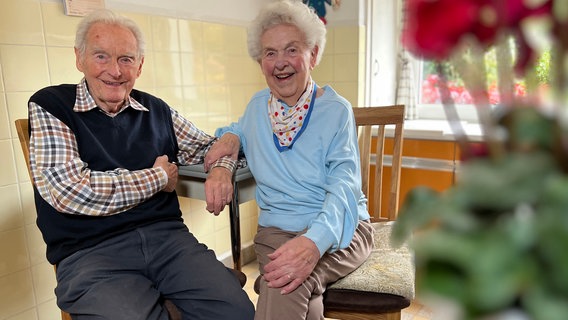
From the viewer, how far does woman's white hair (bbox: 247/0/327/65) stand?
4.49 feet

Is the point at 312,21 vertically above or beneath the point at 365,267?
above

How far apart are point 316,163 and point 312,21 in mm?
458

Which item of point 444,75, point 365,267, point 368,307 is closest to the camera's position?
point 444,75

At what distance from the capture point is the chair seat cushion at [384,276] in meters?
1.22

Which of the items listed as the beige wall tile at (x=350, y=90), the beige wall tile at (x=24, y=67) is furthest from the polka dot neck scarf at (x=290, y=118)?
the beige wall tile at (x=350, y=90)

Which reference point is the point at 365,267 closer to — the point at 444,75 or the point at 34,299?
the point at 444,75

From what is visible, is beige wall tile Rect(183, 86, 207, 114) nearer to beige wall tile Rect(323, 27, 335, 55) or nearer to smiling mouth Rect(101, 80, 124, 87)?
smiling mouth Rect(101, 80, 124, 87)

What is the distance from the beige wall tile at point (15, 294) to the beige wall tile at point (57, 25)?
2.81 ft

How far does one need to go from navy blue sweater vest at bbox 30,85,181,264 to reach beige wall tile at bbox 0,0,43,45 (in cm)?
32

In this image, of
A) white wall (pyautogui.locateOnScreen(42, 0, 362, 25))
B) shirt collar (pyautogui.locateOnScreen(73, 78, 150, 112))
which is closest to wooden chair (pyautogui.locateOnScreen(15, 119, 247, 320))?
shirt collar (pyautogui.locateOnScreen(73, 78, 150, 112))

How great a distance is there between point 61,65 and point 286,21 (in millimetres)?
886

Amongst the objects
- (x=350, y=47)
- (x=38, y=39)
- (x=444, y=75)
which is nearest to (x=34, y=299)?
(x=38, y=39)

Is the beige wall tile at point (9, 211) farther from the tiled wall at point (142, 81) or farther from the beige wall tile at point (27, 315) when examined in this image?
the beige wall tile at point (27, 315)

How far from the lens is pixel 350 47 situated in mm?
2600
